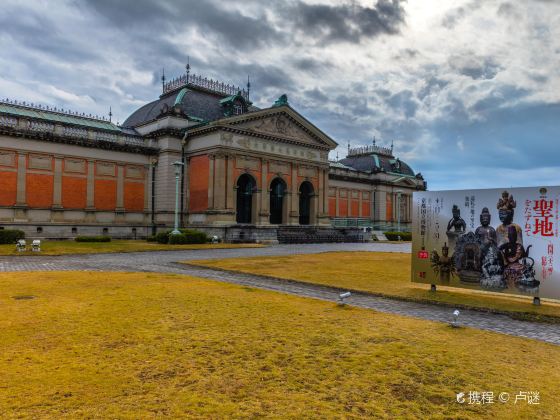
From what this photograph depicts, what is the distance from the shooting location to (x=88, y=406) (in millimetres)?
4672

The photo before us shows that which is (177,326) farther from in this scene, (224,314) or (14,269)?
(14,269)

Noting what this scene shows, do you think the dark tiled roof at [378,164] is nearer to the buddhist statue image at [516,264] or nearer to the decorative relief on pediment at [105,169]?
the decorative relief on pediment at [105,169]

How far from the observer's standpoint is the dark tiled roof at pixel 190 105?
45906 mm

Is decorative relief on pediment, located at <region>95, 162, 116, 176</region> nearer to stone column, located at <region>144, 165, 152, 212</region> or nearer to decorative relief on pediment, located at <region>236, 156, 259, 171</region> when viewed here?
stone column, located at <region>144, 165, 152, 212</region>

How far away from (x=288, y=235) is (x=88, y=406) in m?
38.4

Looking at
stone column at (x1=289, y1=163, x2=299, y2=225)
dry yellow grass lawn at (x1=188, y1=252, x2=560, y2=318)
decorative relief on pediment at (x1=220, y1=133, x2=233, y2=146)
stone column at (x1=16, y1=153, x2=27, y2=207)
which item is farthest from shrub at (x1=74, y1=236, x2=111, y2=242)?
stone column at (x1=289, y1=163, x2=299, y2=225)

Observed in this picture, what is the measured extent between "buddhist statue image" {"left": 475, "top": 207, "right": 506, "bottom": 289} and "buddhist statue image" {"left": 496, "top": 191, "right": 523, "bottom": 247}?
15 cm

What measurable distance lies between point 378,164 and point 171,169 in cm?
3999

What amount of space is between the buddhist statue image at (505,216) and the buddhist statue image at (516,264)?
0.24 feet

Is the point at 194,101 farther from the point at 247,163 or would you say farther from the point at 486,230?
the point at 486,230

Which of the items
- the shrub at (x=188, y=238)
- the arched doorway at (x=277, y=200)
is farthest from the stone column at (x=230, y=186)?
the shrub at (x=188, y=238)

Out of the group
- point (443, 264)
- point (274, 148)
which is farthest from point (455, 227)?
point (274, 148)

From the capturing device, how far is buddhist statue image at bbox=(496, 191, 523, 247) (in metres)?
11.4

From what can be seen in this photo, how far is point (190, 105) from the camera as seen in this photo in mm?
46188
